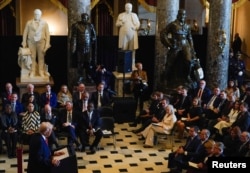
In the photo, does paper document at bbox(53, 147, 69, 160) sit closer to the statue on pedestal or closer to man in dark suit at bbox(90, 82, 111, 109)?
man in dark suit at bbox(90, 82, 111, 109)

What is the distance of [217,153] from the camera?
9.12 m

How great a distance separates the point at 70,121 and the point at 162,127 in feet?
6.50

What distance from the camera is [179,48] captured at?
13977 mm

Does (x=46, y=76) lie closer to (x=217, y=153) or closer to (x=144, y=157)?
(x=144, y=157)

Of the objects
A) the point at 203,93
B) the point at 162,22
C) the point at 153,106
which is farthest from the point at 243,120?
the point at 162,22

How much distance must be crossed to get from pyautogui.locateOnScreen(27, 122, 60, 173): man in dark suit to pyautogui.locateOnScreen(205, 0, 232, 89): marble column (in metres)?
8.27

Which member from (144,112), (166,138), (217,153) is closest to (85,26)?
(144,112)

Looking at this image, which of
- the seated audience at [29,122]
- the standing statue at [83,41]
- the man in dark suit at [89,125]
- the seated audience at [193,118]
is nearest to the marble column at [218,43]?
the seated audience at [193,118]

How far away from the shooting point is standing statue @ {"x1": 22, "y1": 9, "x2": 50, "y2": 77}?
47.5 feet

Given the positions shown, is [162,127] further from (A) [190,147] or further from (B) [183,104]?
(A) [190,147]

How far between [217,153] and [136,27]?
6.95 m

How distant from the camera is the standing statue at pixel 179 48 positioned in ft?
45.4

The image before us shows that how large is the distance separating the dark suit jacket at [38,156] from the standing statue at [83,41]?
6222mm

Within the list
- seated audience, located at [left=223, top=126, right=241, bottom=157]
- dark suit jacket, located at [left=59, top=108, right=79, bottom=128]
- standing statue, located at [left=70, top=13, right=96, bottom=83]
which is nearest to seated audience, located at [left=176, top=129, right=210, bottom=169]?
seated audience, located at [left=223, top=126, right=241, bottom=157]
